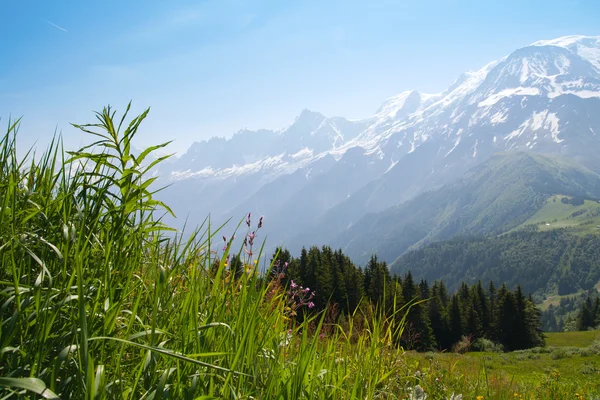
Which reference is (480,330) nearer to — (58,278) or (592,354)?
(592,354)

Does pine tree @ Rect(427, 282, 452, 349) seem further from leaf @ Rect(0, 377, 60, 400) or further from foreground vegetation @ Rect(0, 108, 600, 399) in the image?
leaf @ Rect(0, 377, 60, 400)

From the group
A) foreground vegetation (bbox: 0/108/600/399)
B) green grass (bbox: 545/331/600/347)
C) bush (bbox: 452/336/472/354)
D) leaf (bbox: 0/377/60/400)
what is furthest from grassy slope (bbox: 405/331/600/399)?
leaf (bbox: 0/377/60/400)

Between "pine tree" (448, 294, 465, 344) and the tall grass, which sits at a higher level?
the tall grass

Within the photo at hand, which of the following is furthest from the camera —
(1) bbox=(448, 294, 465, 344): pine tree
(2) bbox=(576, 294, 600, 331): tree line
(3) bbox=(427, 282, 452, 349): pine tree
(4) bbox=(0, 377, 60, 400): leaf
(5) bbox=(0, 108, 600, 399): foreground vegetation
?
(2) bbox=(576, 294, 600, 331): tree line

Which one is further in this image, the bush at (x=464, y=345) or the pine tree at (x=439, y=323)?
the pine tree at (x=439, y=323)

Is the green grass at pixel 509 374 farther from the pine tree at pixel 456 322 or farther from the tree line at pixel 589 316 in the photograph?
the tree line at pixel 589 316

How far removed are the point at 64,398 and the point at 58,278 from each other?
692mm

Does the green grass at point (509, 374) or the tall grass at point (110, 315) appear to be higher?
the tall grass at point (110, 315)

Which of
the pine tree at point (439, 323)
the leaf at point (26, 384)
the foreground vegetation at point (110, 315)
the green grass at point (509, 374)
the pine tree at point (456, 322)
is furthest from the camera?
the pine tree at point (456, 322)

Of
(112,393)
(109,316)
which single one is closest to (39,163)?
(109,316)

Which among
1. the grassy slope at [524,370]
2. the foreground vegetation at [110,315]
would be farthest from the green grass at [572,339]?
the foreground vegetation at [110,315]

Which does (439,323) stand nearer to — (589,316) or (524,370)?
(524,370)

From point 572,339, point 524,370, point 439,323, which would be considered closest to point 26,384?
point 524,370

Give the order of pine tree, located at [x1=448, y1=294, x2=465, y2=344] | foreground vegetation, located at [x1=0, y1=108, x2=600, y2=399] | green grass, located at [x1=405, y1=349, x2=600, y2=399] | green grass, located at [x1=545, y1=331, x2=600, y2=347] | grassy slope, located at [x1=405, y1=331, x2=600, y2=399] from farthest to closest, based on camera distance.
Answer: green grass, located at [x1=545, y1=331, x2=600, y2=347]
pine tree, located at [x1=448, y1=294, x2=465, y2=344]
grassy slope, located at [x1=405, y1=331, x2=600, y2=399]
green grass, located at [x1=405, y1=349, x2=600, y2=399]
foreground vegetation, located at [x1=0, y1=108, x2=600, y2=399]
